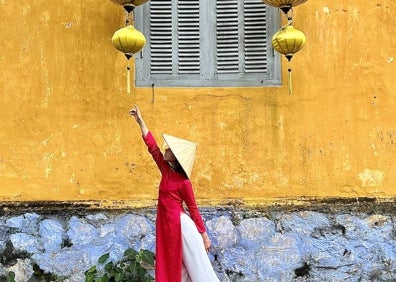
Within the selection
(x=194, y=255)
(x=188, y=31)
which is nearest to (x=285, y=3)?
(x=188, y=31)

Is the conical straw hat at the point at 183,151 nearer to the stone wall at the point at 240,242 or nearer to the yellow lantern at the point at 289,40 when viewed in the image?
the stone wall at the point at 240,242

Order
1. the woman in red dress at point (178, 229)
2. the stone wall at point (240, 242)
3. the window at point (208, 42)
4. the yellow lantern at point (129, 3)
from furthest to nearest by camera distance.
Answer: the window at point (208, 42), the stone wall at point (240, 242), the yellow lantern at point (129, 3), the woman in red dress at point (178, 229)

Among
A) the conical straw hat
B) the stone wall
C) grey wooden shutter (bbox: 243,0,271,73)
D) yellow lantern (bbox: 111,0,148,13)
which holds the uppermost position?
yellow lantern (bbox: 111,0,148,13)

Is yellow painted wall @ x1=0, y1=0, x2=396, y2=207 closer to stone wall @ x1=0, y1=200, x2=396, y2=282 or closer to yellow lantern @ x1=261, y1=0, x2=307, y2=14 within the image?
stone wall @ x1=0, y1=200, x2=396, y2=282

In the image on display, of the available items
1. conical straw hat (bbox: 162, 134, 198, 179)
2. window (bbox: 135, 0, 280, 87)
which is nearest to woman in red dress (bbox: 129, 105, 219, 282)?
conical straw hat (bbox: 162, 134, 198, 179)

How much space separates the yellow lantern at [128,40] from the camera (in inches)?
203

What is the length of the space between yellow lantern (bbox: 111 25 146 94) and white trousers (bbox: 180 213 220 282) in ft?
4.88

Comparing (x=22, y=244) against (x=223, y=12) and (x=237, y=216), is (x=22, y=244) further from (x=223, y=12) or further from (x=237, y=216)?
(x=223, y=12)

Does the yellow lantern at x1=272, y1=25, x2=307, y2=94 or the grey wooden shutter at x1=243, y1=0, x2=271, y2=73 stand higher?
the grey wooden shutter at x1=243, y1=0, x2=271, y2=73

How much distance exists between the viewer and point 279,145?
5.64 meters

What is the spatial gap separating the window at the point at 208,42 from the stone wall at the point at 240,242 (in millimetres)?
1227

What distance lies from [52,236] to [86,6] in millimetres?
2077

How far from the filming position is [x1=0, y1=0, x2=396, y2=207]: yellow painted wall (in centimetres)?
561

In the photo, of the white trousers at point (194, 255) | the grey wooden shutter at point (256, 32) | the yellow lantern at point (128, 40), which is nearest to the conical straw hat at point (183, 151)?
the white trousers at point (194, 255)
